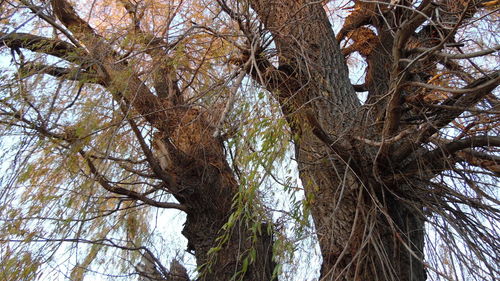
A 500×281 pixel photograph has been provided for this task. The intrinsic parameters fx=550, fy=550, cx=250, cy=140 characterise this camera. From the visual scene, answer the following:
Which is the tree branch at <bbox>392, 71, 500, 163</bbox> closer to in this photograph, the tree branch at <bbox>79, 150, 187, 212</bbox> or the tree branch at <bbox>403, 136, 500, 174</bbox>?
the tree branch at <bbox>403, 136, 500, 174</bbox>

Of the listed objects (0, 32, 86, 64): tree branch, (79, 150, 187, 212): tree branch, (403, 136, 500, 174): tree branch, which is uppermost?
(0, 32, 86, 64): tree branch

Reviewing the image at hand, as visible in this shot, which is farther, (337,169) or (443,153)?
(337,169)

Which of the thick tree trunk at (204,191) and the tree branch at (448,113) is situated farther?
the thick tree trunk at (204,191)

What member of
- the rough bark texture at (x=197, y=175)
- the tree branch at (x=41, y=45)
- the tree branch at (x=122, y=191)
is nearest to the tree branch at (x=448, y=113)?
the rough bark texture at (x=197, y=175)

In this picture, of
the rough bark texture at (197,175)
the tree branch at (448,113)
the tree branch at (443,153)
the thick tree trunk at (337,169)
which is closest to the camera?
the tree branch at (448,113)

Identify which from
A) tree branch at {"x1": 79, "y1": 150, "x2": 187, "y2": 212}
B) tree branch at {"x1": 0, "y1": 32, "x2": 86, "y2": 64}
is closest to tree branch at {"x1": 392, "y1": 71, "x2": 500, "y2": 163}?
tree branch at {"x1": 79, "y1": 150, "x2": 187, "y2": 212}

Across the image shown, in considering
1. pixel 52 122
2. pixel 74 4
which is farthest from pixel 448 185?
pixel 74 4

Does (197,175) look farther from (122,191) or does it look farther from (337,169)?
(337,169)

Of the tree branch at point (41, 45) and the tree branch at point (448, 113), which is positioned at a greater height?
the tree branch at point (41, 45)

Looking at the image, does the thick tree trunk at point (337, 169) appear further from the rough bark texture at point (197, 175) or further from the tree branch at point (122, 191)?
the tree branch at point (122, 191)

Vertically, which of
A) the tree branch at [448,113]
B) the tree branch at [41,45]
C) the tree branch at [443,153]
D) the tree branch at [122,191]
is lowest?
the tree branch at [443,153]

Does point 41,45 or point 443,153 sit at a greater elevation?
point 41,45

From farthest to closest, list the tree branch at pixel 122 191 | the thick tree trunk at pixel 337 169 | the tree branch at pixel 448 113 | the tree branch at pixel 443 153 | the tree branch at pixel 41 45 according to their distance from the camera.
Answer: the tree branch at pixel 41 45, the tree branch at pixel 122 191, the thick tree trunk at pixel 337 169, the tree branch at pixel 443 153, the tree branch at pixel 448 113

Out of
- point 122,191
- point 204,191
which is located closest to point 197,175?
point 204,191
